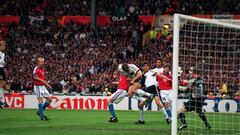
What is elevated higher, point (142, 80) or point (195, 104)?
point (142, 80)

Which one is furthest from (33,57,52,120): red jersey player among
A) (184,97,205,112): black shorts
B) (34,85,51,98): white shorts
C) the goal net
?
(184,97,205,112): black shorts

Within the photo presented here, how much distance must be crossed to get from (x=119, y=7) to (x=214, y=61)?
23.8 meters

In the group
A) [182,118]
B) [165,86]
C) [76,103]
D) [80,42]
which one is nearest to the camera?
[182,118]

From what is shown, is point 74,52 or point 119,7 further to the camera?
point 119,7

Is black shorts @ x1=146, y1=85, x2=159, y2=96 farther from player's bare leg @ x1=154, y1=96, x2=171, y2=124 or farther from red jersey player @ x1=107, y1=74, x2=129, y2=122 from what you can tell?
red jersey player @ x1=107, y1=74, x2=129, y2=122

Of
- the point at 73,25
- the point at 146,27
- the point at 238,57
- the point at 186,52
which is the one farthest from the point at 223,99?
the point at 73,25

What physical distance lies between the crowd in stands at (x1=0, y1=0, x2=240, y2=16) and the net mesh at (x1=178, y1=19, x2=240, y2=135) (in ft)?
58.6

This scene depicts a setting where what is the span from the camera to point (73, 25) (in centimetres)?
4066

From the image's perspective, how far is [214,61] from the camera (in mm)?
18062

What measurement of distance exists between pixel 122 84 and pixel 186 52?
3.24m

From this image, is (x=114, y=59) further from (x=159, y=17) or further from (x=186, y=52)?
(x=186, y=52)

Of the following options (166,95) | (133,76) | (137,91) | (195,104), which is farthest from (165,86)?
(195,104)

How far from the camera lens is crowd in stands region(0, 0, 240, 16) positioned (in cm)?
3931

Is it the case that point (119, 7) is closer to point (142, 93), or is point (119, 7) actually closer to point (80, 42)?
point (80, 42)
